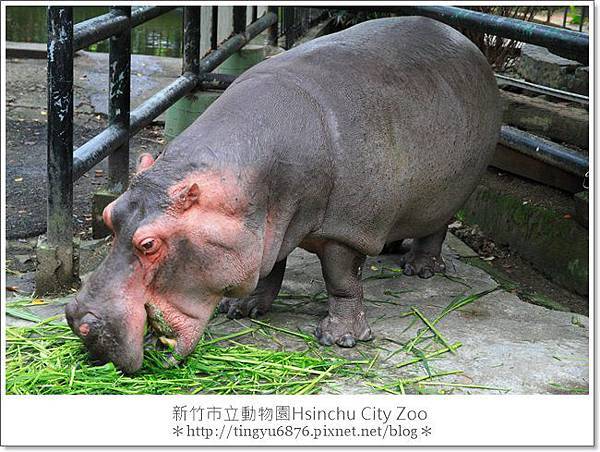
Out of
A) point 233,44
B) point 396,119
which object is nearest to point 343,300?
point 396,119

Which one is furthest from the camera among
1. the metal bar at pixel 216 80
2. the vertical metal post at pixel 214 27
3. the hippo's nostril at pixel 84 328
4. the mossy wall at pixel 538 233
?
the vertical metal post at pixel 214 27

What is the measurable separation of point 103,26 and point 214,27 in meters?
2.12

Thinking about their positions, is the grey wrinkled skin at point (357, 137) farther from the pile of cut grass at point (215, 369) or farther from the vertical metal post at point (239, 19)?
the vertical metal post at point (239, 19)

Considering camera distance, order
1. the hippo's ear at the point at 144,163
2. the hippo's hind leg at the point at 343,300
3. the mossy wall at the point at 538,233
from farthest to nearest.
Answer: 1. the mossy wall at the point at 538,233
2. the hippo's hind leg at the point at 343,300
3. the hippo's ear at the point at 144,163

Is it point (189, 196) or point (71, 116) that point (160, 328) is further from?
point (71, 116)

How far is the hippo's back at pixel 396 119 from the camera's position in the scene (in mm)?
4012

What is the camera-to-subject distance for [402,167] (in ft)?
13.8

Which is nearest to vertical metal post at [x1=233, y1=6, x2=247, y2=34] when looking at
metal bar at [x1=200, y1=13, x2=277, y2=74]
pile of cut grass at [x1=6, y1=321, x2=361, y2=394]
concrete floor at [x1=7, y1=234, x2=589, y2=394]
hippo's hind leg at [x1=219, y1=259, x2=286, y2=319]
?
metal bar at [x1=200, y1=13, x2=277, y2=74]

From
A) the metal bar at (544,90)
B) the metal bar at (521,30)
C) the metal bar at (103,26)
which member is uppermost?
the metal bar at (521,30)

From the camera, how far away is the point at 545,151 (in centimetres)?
549

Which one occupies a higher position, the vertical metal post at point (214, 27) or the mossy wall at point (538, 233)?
the vertical metal post at point (214, 27)

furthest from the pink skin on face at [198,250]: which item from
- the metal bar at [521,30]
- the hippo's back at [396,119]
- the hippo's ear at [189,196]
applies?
the metal bar at [521,30]

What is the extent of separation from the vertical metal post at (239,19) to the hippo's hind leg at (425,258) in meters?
2.88
